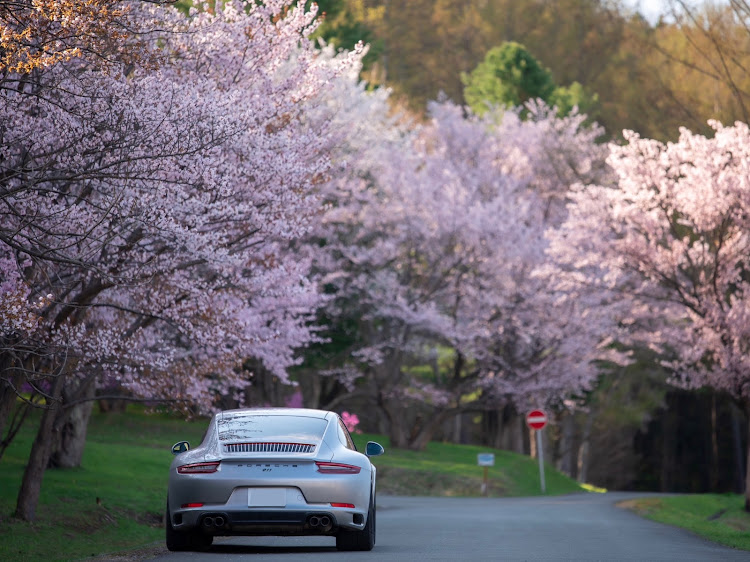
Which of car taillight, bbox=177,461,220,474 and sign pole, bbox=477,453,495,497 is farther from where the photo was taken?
sign pole, bbox=477,453,495,497

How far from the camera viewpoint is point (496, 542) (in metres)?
14.6

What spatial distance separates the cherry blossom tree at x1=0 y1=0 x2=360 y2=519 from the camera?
13836mm

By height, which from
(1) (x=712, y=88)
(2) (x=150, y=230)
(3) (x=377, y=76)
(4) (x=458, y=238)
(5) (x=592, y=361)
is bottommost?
(2) (x=150, y=230)

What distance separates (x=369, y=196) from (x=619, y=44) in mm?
35332

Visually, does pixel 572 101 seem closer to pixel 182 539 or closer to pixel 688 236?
pixel 688 236

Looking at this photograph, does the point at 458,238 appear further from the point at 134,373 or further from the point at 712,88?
the point at 134,373

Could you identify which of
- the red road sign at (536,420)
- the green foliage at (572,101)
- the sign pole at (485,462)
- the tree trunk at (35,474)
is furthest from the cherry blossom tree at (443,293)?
the tree trunk at (35,474)

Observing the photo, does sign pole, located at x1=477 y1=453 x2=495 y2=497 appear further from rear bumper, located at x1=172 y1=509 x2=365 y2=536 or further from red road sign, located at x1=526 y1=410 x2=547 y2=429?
rear bumper, located at x1=172 y1=509 x2=365 y2=536

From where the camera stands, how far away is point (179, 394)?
1791 centimetres

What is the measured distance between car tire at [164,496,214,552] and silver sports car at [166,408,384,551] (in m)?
0.03

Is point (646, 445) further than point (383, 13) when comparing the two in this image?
No

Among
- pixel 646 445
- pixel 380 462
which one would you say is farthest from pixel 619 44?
pixel 380 462

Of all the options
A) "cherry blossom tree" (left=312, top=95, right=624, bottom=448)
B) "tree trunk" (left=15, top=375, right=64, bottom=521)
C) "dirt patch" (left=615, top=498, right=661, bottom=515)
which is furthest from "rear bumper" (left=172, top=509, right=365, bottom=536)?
"cherry blossom tree" (left=312, top=95, right=624, bottom=448)

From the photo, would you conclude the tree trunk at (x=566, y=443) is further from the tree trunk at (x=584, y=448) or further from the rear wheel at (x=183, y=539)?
the rear wheel at (x=183, y=539)
